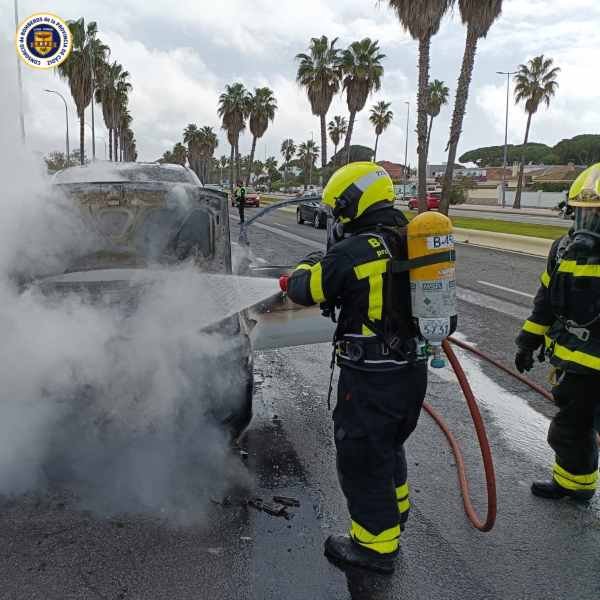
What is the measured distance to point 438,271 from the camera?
250 cm

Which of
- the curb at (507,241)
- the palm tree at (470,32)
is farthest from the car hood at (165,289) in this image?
the palm tree at (470,32)

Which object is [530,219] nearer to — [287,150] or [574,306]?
[574,306]

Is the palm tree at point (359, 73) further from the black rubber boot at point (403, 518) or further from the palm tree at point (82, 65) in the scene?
the black rubber boot at point (403, 518)

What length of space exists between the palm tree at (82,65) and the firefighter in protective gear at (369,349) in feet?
106

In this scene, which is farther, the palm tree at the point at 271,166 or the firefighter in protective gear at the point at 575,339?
the palm tree at the point at 271,166

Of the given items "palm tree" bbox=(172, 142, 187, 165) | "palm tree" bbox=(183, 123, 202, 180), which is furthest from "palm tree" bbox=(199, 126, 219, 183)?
"palm tree" bbox=(172, 142, 187, 165)

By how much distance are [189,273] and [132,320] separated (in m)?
0.69

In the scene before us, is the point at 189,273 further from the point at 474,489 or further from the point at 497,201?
the point at 497,201

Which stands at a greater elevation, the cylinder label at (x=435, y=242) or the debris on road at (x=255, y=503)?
the cylinder label at (x=435, y=242)

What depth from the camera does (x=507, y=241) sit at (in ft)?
56.4

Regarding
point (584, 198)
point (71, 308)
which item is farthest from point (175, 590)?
point (584, 198)

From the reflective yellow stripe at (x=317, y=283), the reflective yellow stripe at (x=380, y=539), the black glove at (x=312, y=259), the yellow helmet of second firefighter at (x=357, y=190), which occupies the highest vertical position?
the yellow helmet of second firefighter at (x=357, y=190)

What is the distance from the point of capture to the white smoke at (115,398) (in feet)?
9.95

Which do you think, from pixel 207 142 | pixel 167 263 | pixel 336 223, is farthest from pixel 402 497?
pixel 207 142
